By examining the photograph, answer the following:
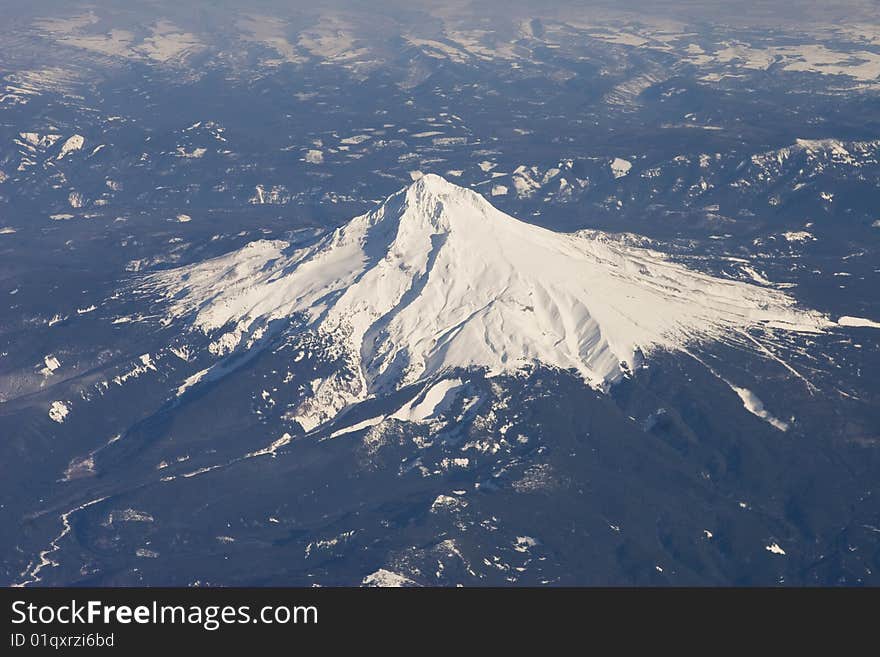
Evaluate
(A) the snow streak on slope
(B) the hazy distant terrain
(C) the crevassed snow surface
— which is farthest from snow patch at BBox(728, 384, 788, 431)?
(C) the crevassed snow surface

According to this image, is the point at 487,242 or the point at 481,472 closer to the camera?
the point at 481,472

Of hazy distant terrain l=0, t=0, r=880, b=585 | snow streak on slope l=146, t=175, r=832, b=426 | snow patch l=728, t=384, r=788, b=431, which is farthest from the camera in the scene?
snow streak on slope l=146, t=175, r=832, b=426

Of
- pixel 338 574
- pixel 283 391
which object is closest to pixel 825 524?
pixel 338 574

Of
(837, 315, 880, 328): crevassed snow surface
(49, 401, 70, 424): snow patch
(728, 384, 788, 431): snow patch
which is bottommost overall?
(49, 401, 70, 424): snow patch

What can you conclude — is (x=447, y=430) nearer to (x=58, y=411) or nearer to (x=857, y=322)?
(x=58, y=411)

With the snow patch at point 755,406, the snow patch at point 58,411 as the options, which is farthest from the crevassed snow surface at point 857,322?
the snow patch at point 58,411

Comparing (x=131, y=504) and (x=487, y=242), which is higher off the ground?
(x=487, y=242)

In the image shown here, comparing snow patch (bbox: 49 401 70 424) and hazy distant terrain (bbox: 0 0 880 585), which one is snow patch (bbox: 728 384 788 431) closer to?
hazy distant terrain (bbox: 0 0 880 585)

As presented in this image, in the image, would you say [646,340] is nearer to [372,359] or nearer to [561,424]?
[561,424]

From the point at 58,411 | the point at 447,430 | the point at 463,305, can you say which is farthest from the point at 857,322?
the point at 58,411
